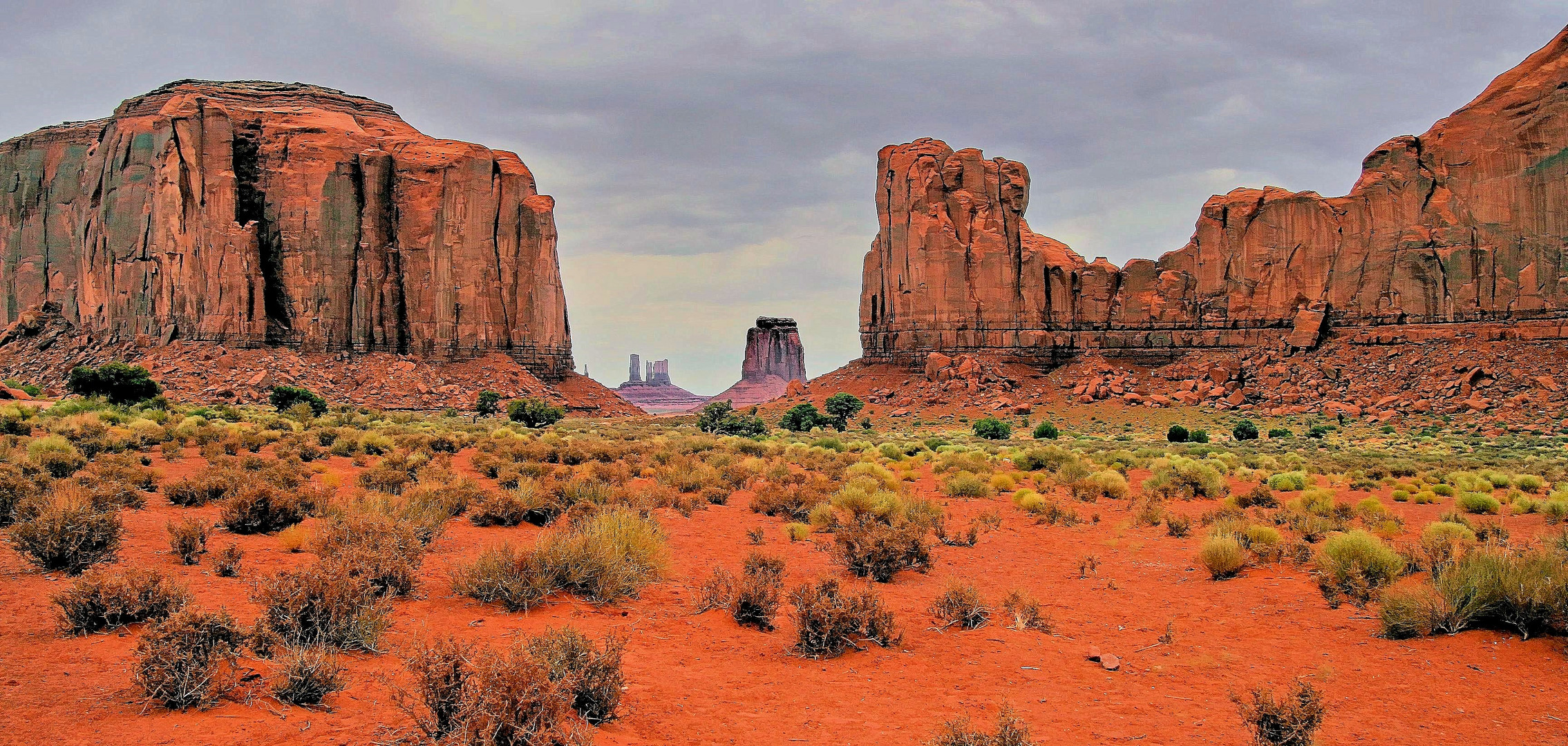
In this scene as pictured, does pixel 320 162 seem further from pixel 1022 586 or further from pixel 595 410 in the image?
pixel 1022 586

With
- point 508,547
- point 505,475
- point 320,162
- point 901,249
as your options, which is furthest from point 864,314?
point 508,547

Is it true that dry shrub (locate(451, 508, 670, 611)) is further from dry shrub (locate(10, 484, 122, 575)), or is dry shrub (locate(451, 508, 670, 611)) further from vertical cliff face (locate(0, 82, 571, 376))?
vertical cliff face (locate(0, 82, 571, 376))

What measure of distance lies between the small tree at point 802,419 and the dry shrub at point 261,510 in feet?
134

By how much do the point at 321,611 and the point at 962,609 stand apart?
18.6 feet

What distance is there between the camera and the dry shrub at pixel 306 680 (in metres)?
5.51

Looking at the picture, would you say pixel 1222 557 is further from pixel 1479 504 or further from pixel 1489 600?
pixel 1479 504

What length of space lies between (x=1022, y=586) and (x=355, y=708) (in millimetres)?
7549

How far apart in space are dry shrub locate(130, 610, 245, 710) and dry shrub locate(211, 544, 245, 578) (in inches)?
117

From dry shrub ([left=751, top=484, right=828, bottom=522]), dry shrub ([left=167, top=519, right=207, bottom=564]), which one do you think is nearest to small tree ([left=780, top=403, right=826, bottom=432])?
dry shrub ([left=751, top=484, right=828, bottom=522])

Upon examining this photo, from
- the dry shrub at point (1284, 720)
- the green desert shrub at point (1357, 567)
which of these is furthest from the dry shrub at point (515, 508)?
the green desert shrub at point (1357, 567)

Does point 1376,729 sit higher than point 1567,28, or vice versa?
point 1567,28

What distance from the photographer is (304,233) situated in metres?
67.4

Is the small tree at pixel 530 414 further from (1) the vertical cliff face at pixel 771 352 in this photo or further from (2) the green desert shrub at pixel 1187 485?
(1) the vertical cliff face at pixel 771 352

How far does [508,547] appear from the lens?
344 inches
